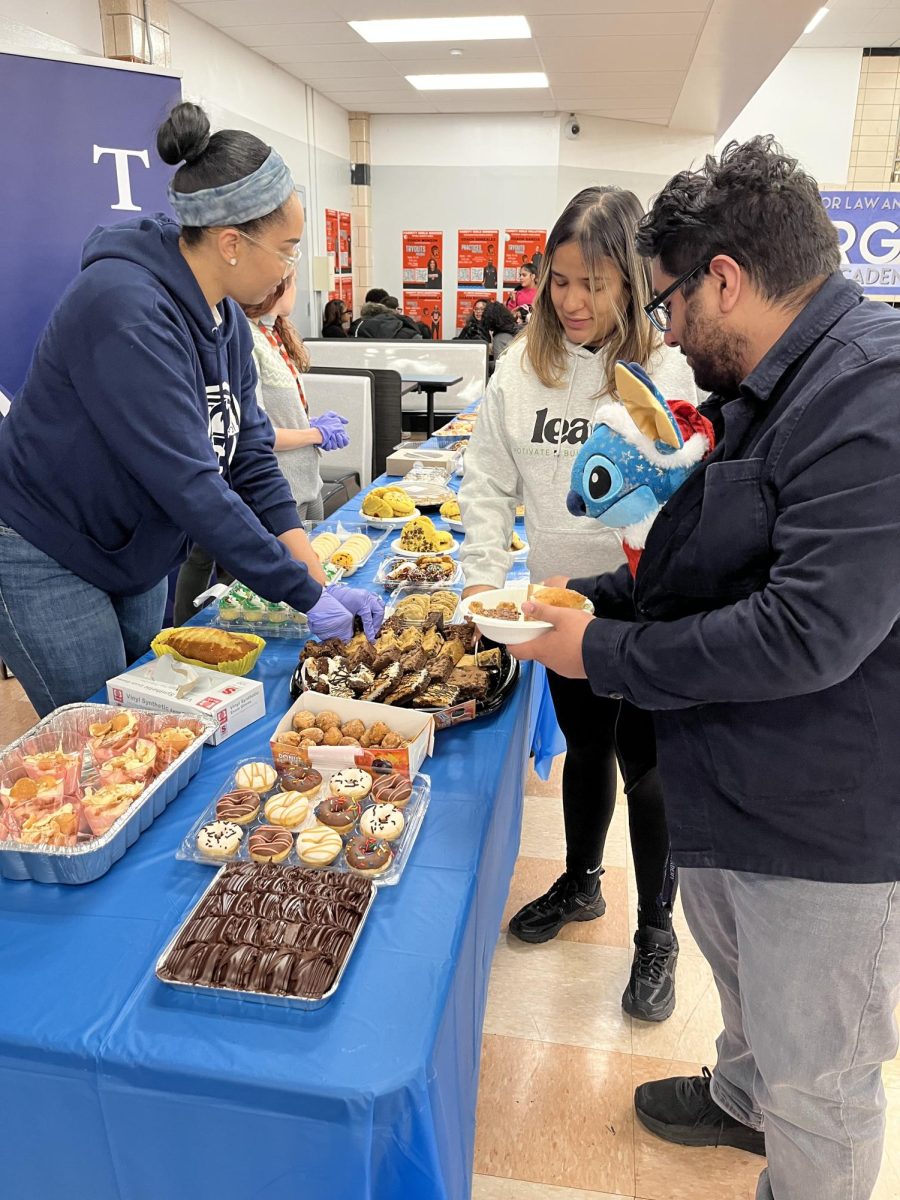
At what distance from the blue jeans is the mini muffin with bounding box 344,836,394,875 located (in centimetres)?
78

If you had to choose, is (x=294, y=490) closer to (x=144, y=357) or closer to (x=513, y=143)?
(x=144, y=357)

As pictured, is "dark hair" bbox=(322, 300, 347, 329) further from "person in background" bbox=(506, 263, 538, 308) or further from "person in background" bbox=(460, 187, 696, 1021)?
"person in background" bbox=(460, 187, 696, 1021)

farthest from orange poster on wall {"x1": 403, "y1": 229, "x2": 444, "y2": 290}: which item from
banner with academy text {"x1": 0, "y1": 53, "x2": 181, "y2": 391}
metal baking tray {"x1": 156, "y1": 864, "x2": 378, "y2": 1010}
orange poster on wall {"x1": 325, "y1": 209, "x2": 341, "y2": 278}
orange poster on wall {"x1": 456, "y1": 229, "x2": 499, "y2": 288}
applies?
metal baking tray {"x1": 156, "y1": 864, "x2": 378, "y2": 1010}

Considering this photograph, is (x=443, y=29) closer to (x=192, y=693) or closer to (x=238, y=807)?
(x=192, y=693)

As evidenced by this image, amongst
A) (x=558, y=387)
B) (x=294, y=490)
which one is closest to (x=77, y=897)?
(x=558, y=387)

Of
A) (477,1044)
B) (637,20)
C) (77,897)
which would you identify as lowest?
(477,1044)

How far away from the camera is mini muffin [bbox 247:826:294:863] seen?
3.84 ft

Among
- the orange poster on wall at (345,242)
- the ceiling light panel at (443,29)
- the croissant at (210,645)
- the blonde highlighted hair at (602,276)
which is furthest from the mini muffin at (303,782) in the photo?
the orange poster on wall at (345,242)

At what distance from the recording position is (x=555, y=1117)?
1.69m

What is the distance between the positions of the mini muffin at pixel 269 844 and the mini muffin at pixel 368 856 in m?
0.08

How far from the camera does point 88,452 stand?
1.53 meters

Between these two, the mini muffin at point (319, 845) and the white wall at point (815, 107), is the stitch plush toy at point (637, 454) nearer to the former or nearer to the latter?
the mini muffin at point (319, 845)

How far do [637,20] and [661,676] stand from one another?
628 cm

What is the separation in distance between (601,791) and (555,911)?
384 mm
